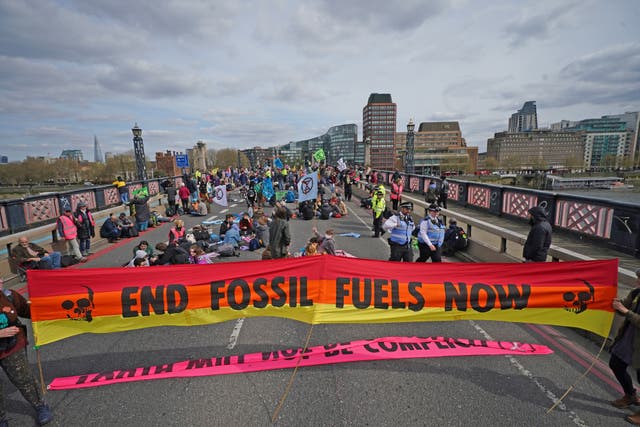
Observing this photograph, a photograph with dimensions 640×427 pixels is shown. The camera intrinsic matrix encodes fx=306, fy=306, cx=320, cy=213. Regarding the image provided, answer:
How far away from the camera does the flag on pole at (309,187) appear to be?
10.6 m

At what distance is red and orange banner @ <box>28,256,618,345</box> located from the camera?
423 centimetres

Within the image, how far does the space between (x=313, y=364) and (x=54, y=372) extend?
143 inches

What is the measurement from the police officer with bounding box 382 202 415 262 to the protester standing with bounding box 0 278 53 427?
20.1ft

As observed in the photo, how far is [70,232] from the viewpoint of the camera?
30.0 feet

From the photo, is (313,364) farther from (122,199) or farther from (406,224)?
(122,199)

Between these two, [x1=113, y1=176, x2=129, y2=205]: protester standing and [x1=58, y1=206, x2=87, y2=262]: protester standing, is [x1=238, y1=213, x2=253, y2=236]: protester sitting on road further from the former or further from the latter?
[x1=113, y1=176, x2=129, y2=205]: protester standing

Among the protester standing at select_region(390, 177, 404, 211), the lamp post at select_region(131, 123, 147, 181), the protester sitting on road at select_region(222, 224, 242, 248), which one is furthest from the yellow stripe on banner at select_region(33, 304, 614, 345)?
the lamp post at select_region(131, 123, 147, 181)

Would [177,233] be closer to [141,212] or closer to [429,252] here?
[141,212]

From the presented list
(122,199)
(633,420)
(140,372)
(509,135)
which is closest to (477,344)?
(633,420)

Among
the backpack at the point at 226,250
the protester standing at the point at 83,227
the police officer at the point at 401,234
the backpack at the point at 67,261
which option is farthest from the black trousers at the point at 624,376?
the protester standing at the point at 83,227

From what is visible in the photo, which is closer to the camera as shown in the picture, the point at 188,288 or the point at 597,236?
the point at 188,288

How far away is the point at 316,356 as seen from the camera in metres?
4.53

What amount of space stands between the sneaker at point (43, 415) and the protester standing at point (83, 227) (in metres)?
7.96

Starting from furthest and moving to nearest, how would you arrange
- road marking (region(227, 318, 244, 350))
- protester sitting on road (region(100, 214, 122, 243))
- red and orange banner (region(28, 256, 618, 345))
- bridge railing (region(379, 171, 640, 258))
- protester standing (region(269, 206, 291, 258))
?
protester sitting on road (region(100, 214, 122, 243)), bridge railing (region(379, 171, 640, 258)), protester standing (region(269, 206, 291, 258)), road marking (region(227, 318, 244, 350)), red and orange banner (region(28, 256, 618, 345))
